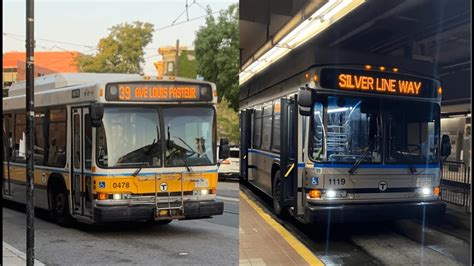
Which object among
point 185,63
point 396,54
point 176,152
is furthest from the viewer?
point 176,152

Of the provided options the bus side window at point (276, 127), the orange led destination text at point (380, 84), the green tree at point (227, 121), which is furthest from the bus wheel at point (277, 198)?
the orange led destination text at point (380, 84)

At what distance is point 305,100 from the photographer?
2000 millimetres

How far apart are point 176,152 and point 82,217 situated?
2.40 feet

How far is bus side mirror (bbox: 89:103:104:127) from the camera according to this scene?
322 cm

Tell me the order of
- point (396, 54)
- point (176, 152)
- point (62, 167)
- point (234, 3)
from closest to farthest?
1. point (396, 54)
2. point (234, 3)
3. point (176, 152)
4. point (62, 167)

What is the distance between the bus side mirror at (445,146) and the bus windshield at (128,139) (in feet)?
5.72

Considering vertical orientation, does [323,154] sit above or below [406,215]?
above

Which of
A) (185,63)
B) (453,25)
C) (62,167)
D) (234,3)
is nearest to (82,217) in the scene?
(62,167)

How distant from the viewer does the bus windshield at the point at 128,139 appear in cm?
312

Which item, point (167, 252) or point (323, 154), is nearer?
point (323, 154)

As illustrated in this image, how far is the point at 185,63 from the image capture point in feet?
7.93

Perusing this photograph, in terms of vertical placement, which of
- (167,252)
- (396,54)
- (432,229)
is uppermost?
(396,54)

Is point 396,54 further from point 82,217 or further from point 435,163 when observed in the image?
point 82,217

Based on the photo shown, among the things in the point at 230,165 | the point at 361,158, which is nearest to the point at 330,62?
the point at 361,158
